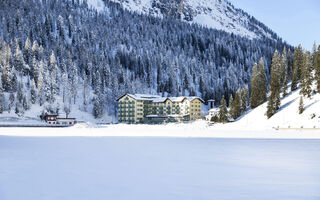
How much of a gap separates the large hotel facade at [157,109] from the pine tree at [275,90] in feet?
145

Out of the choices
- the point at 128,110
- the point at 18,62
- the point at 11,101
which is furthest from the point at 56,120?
the point at 18,62

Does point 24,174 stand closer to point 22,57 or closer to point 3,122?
point 3,122

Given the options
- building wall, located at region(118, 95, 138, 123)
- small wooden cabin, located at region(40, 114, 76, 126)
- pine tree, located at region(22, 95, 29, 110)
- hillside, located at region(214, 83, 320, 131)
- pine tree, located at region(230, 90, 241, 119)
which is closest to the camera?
hillside, located at region(214, 83, 320, 131)

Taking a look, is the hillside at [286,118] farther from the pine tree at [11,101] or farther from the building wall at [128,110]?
the pine tree at [11,101]

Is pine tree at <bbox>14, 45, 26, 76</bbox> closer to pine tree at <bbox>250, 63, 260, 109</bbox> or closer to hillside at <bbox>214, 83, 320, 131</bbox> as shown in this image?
hillside at <bbox>214, 83, 320, 131</bbox>

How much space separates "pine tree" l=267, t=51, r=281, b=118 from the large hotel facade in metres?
44.1

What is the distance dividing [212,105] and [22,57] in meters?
99.0

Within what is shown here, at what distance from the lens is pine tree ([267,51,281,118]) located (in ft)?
281

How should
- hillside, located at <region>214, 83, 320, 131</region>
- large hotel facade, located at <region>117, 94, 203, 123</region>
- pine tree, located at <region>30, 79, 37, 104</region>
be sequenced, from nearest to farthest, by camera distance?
hillside, located at <region>214, 83, 320, 131</region>
pine tree, located at <region>30, 79, 37, 104</region>
large hotel facade, located at <region>117, 94, 203, 123</region>

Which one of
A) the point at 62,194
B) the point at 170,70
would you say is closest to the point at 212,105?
Result: the point at 170,70

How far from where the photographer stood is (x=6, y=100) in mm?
127875

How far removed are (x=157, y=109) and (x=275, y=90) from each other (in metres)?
62.0

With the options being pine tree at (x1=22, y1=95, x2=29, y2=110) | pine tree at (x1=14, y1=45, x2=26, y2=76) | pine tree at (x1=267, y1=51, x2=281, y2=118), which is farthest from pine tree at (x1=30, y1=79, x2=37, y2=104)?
pine tree at (x1=267, y1=51, x2=281, y2=118)

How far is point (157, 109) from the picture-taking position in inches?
5674
